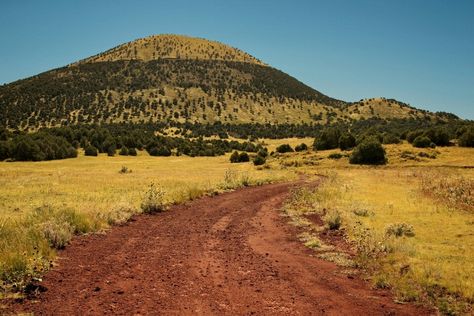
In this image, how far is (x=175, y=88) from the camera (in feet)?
542

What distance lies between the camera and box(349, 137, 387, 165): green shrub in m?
54.7

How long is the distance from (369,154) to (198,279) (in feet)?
157

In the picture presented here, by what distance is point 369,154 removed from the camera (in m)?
54.8

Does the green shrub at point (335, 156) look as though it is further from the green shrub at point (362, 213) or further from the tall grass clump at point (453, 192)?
the green shrub at point (362, 213)

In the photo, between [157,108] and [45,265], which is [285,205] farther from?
[157,108]

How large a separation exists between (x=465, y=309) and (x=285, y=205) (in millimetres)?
16616

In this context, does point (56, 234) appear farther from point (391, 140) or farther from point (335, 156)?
point (391, 140)

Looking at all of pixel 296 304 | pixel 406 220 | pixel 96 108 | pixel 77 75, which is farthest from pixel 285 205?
pixel 77 75

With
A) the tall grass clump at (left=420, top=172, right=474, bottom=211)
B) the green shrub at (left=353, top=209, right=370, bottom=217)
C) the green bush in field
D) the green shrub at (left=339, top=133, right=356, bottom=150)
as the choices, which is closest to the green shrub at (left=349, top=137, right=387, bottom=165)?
the green shrub at (left=339, top=133, right=356, bottom=150)

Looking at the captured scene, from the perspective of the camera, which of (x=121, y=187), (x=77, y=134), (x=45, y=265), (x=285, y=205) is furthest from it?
(x=77, y=134)

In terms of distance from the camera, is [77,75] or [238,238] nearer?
[238,238]

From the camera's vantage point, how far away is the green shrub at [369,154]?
179ft

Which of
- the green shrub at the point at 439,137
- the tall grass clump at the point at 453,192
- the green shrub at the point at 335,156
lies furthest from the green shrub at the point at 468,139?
the tall grass clump at the point at 453,192

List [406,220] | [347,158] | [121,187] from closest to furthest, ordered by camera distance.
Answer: [406,220]
[121,187]
[347,158]
